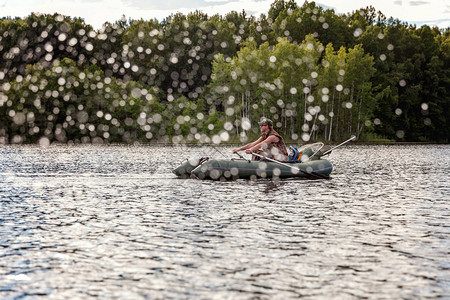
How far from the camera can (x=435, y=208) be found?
48.7 ft

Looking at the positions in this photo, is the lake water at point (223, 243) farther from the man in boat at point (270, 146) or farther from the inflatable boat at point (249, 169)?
the man in boat at point (270, 146)

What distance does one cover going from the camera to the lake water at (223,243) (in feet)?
24.5

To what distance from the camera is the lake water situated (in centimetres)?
746

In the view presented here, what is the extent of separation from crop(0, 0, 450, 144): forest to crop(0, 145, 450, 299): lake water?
164ft

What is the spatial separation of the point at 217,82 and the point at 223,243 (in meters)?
61.7

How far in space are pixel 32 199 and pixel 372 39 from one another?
247 ft

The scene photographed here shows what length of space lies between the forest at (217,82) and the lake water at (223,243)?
49.9m

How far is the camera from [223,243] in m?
10.1

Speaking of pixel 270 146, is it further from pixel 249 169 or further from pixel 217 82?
pixel 217 82

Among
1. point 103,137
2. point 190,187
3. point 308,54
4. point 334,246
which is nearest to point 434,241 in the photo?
point 334,246

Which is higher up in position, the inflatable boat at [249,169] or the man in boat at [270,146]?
the man in boat at [270,146]

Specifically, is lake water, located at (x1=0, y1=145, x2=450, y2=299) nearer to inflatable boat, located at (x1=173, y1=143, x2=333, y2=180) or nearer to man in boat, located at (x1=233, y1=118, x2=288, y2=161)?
inflatable boat, located at (x1=173, y1=143, x2=333, y2=180)

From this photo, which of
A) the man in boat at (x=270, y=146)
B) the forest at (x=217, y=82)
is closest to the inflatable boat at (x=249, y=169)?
the man in boat at (x=270, y=146)

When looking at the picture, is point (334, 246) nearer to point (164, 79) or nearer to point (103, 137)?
point (103, 137)
